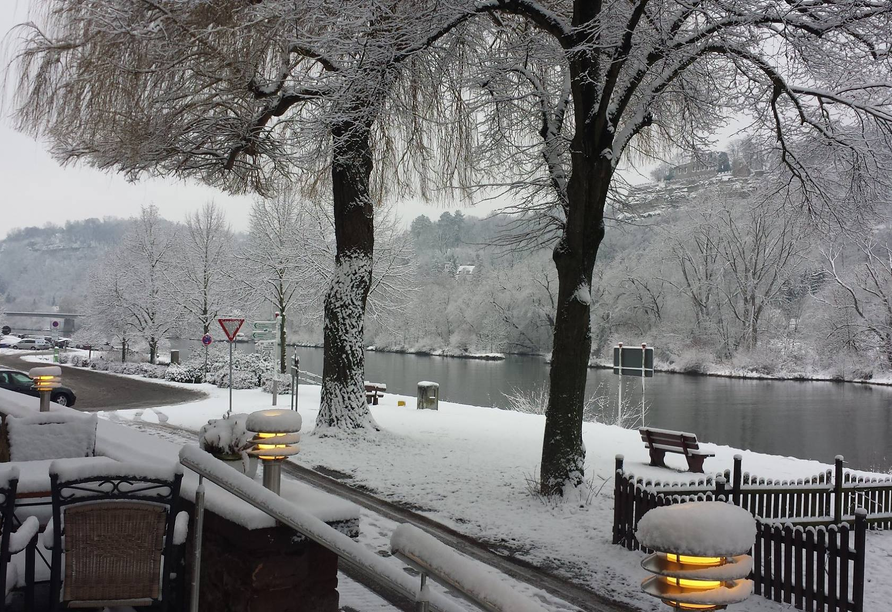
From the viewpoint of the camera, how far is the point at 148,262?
43938mm

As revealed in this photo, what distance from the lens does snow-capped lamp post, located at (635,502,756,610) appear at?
1.84 metres

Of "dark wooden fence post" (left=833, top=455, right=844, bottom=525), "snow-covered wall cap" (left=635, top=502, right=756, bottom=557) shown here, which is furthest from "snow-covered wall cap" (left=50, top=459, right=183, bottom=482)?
"dark wooden fence post" (left=833, top=455, right=844, bottom=525)

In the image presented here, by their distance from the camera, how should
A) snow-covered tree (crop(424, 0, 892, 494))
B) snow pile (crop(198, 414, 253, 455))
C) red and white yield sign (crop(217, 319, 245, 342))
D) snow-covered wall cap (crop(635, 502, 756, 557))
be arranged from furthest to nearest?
red and white yield sign (crop(217, 319, 245, 342)), snow-covered tree (crop(424, 0, 892, 494)), snow pile (crop(198, 414, 253, 455)), snow-covered wall cap (crop(635, 502, 756, 557))

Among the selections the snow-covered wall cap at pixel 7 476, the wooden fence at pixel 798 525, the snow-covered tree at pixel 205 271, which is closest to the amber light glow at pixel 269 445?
the snow-covered wall cap at pixel 7 476

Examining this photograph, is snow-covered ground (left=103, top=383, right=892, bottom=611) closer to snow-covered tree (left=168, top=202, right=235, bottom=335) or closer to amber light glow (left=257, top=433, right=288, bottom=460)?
amber light glow (left=257, top=433, right=288, bottom=460)

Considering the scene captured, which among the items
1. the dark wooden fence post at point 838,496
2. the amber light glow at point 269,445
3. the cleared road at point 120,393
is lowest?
the cleared road at point 120,393

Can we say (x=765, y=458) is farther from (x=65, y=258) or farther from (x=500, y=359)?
(x=65, y=258)

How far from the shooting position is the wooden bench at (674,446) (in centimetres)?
1220

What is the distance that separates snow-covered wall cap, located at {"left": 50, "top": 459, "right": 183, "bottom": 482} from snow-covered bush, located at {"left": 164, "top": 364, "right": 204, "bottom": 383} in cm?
2856

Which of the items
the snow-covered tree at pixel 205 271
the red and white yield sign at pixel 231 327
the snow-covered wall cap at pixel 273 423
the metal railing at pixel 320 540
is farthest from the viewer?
the snow-covered tree at pixel 205 271

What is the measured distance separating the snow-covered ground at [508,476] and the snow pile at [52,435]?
4.42 meters

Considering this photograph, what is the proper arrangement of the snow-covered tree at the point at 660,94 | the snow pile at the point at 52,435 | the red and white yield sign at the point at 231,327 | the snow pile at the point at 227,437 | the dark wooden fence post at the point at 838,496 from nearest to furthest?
the snow pile at the point at 227,437, the snow pile at the point at 52,435, the snow-covered tree at the point at 660,94, the dark wooden fence post at the point at 838,496, the red and white yield sign at the point at 231,327

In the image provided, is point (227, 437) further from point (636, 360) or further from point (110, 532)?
point (636, 360)

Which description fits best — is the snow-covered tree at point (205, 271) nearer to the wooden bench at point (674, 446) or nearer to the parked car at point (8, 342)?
the wooden bench at point (674, 446)
